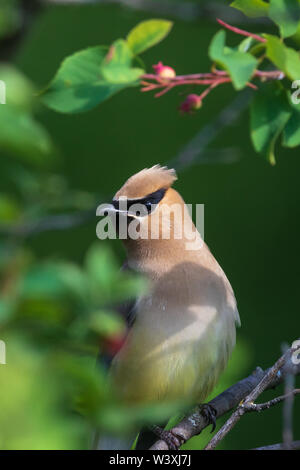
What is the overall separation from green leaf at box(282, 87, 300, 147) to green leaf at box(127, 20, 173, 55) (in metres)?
0.29

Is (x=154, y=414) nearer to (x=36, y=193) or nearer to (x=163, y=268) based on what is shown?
(x=36, y=193)

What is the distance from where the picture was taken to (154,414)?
1118 mm

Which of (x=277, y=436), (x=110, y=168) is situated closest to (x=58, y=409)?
(x=277, y=436)

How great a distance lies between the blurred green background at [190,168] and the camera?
547 centimetres

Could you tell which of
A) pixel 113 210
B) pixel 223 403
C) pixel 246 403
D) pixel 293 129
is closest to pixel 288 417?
pixel 246 403

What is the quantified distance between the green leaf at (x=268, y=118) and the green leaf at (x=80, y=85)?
28 centimetres

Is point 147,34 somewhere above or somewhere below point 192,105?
above

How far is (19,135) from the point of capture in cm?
124

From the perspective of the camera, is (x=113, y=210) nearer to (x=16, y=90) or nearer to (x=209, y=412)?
(x=209, y=412)

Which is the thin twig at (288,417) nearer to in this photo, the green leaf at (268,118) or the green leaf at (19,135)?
the green leaf at (268,118)

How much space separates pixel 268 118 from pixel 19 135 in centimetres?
60

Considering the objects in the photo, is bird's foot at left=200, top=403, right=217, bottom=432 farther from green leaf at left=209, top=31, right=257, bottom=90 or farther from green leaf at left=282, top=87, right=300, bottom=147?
green leaf at left=209, top=31, right=257, bottom=90

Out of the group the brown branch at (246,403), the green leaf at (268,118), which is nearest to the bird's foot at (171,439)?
the brown branch at (246,403)

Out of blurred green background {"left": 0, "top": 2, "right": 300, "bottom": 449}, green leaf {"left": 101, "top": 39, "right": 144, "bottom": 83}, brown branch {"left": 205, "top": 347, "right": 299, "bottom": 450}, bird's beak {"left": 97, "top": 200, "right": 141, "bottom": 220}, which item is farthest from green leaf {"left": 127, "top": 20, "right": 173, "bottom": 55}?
blurred green background {"left": 0, "top": 2, "right": 300, "bottom": 449}
